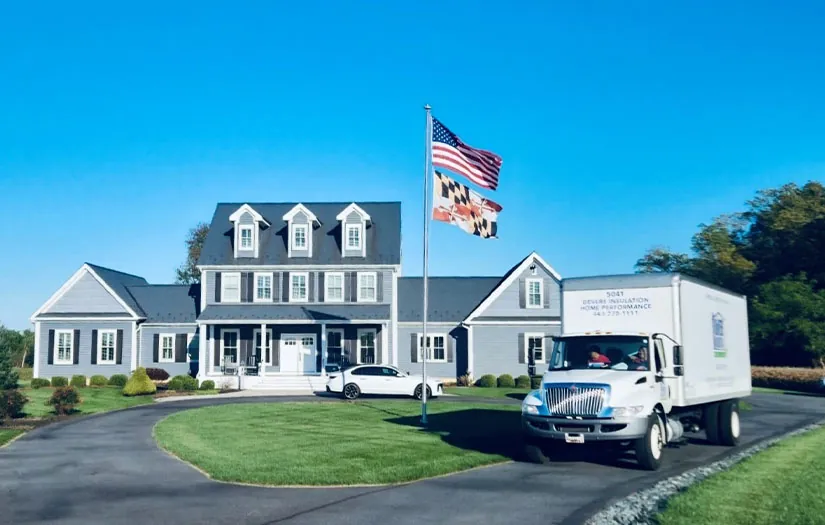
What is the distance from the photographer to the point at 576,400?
14555mm

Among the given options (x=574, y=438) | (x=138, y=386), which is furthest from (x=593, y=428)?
(x=138, y=386)

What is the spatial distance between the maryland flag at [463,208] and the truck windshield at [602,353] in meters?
5.99

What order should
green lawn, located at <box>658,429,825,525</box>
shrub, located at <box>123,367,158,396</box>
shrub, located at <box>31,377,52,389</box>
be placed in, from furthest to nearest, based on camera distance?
1. shrub, located at <box>31,377,52,389</box>
2. shrub, located at <box>123,367,158,396</box>
3. green lawn, located at <box>658,429,825,525</box>

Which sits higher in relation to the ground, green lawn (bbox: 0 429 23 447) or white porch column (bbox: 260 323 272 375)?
white porch column (bbox: 260 323 272 375)

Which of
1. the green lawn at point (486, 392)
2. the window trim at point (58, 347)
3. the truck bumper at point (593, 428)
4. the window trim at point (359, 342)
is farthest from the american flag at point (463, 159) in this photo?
the window trim at point (58, 347)

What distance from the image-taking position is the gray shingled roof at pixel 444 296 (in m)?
46.2

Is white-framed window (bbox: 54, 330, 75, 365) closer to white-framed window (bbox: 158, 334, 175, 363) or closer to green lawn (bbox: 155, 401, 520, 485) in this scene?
white-framed window (bbox: 158, 334, 175, 363)

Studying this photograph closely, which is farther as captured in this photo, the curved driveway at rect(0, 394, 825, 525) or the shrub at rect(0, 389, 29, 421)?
the shrub at rect(0, 389, 29, 421)

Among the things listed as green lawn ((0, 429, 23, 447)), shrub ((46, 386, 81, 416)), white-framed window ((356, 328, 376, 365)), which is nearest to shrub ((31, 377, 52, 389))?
white-framed window ((356, 328, 376, 365))

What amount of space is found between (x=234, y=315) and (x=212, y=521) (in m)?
34.3

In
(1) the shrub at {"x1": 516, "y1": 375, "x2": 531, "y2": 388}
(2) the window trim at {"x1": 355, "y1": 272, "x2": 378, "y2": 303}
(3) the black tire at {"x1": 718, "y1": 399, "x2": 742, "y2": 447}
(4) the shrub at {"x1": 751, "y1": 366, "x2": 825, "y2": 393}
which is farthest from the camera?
(4) the shrub at {"x1": 751, "y1": 366, "x2": 825, "y2": 393}

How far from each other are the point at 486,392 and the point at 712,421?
20.3 meters

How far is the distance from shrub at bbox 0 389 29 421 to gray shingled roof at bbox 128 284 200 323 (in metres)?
21.4

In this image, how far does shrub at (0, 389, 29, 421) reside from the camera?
24.3 m
